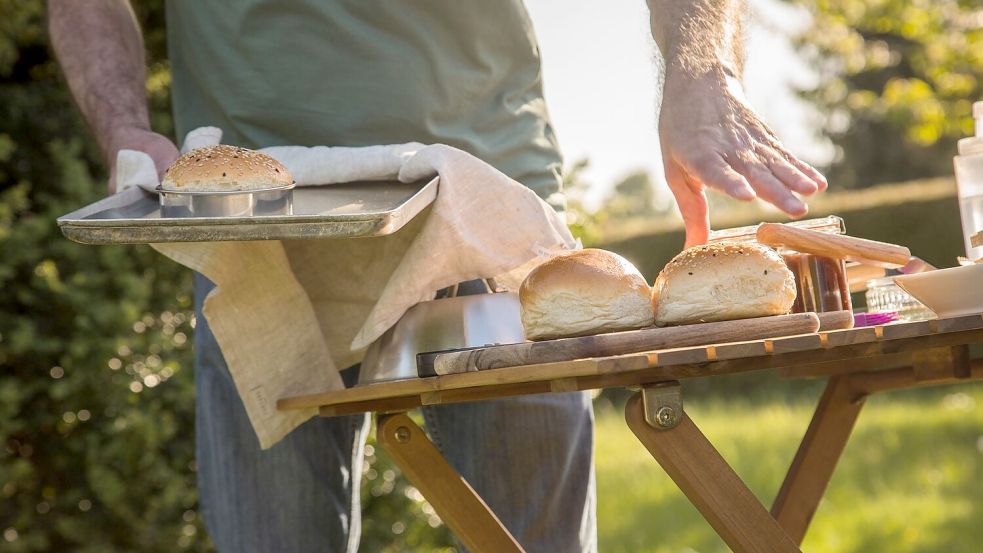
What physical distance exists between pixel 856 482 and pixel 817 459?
405 cm

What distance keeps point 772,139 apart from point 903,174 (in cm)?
2162

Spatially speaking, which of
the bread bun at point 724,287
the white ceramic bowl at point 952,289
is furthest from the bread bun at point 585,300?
the white ceramic bowl at point 952,289

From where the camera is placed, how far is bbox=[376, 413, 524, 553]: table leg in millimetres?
1439

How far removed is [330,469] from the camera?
1917 mm

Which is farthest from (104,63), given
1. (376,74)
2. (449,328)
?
(449,328)

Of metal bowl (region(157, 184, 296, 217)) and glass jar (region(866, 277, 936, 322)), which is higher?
metal bowl (region(157, 184, 296, 217))

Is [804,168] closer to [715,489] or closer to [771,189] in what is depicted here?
[771,189]

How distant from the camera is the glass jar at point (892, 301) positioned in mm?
1523

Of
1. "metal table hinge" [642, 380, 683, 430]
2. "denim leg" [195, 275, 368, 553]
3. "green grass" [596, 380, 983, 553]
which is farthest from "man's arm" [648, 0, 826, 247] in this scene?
"green grass" [596, 380, 983, 553]

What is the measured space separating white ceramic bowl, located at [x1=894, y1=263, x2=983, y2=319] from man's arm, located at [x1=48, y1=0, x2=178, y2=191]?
1.25 metres

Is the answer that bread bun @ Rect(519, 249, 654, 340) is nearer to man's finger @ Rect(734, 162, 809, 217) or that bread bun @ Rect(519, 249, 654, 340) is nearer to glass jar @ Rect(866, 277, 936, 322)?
man's finger @ Rect(734, 162, 809, 217)

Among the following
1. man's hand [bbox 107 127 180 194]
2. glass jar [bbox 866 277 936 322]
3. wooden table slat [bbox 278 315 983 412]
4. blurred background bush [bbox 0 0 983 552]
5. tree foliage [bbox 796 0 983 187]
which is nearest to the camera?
wooden table slat [bbox 278 315 983 412]

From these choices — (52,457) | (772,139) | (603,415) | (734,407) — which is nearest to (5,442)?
(52,457)

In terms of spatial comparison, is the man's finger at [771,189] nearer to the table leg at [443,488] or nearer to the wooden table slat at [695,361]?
the wooden table slat at [695,361]
